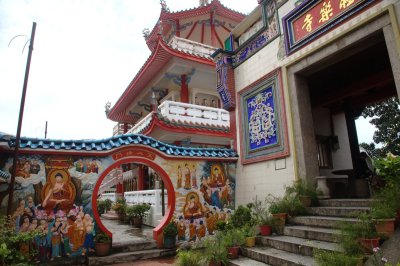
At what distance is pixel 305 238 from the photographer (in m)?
5.16

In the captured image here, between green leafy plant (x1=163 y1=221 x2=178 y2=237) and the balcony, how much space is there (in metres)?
4.89

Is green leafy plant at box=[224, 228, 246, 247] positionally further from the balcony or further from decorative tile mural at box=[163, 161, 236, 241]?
the balcony

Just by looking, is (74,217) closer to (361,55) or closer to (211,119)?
(211,119)

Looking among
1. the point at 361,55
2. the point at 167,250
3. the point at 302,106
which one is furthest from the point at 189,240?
the point at 361,55

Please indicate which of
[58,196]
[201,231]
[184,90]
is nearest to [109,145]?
[58,196]

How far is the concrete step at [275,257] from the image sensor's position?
4.26 m

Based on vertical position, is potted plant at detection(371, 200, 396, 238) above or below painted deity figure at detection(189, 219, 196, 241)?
above

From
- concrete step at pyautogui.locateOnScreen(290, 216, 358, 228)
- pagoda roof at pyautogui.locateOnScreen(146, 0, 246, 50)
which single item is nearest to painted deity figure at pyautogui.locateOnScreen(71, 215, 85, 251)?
concrete step at pyautogui.locateOnScreen(290, 216, 358, 228)

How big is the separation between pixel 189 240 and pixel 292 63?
5435 millimetres

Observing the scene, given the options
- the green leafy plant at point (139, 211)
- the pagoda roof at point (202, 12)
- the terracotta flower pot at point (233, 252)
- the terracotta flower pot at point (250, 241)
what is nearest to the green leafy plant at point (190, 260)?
the terracotta flower pot at point (233, 252)

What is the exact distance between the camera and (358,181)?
23.1 ft

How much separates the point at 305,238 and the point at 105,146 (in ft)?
16.6

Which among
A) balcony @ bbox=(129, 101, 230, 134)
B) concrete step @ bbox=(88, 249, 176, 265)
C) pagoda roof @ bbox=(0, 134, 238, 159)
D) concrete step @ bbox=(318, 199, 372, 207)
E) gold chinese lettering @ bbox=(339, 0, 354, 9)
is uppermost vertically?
gold chinese lettering @ bbox=(339, 0, 354, 9)

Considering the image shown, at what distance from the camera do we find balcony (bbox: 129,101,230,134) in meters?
11.3
